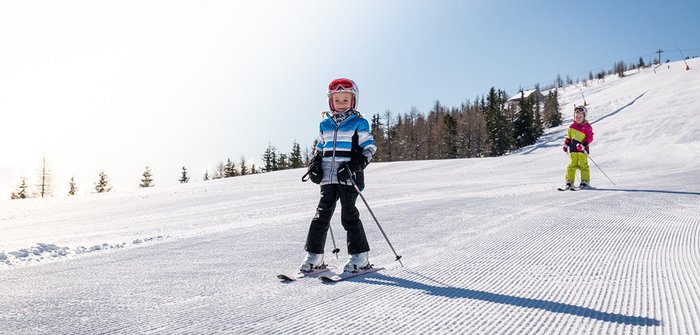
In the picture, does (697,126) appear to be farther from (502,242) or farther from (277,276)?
(277,276)

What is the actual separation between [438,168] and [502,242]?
52.0 ft

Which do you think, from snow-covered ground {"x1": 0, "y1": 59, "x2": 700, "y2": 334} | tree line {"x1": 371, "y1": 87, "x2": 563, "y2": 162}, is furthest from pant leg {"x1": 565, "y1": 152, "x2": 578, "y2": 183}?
tree line {"x1": 371, "y1": 87, "x2": 563, "y2": 162}

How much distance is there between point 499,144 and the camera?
65812 millimetres

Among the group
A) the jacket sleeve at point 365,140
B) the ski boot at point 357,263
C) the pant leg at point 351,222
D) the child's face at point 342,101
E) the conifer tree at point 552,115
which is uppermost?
the conifer tree at point 552,115

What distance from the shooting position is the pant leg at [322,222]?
13.8 ft

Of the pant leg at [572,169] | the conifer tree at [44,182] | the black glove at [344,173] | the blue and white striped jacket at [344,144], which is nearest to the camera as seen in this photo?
the black glove at [344,173]

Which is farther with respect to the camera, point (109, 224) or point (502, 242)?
point (109, 224)

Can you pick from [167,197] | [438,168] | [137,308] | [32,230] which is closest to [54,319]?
[137,308]

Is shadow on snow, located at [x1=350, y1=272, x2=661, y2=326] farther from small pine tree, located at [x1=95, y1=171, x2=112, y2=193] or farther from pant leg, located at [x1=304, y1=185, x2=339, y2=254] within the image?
small pine tree, located at [x1=95, y1=171, x2=112, y2=193]

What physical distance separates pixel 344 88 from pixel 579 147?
9.53 meters

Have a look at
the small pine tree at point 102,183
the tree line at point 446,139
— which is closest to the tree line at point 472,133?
the tree line at point 446,139

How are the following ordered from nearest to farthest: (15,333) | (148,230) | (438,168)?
(15,333), (148,230), (438,168)

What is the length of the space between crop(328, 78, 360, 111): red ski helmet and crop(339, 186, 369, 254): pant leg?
2.94 ft

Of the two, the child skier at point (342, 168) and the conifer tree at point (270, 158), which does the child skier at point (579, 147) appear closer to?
the child skier at point (342, 168)
